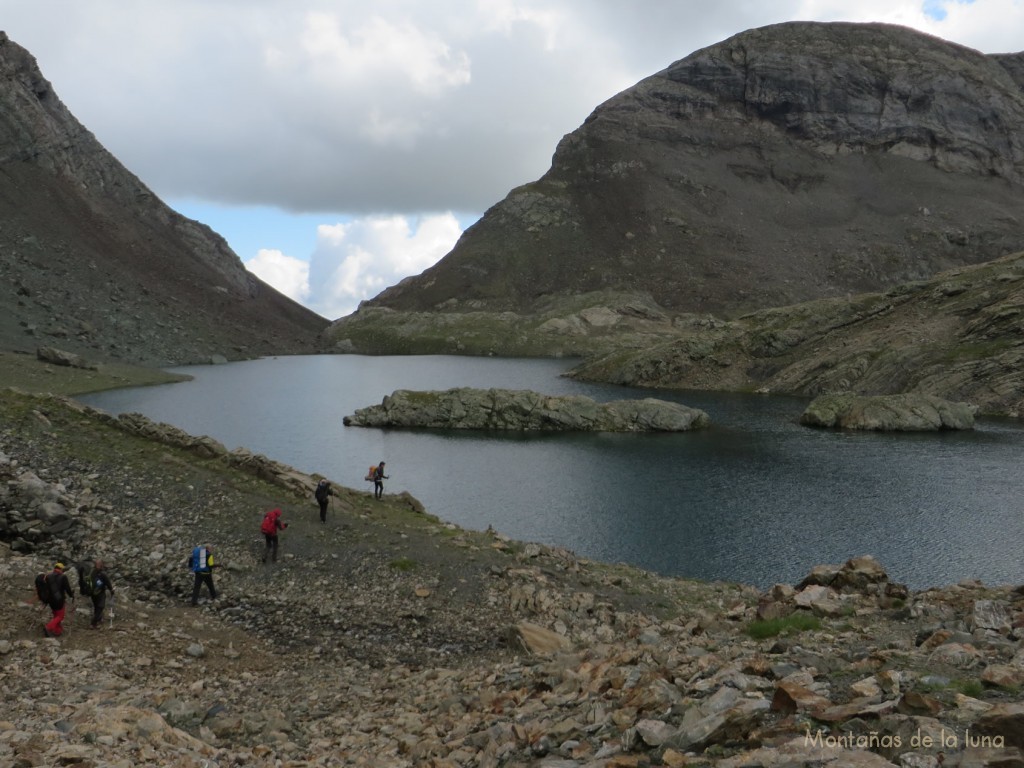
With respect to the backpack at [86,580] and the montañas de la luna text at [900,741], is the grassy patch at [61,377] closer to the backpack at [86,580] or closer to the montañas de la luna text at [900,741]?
Answer: the backpack at [86,580]

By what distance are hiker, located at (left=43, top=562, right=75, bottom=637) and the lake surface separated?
2911 cm

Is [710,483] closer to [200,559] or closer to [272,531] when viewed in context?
[272,531]

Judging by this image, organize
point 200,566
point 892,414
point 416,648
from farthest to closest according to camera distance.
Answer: point 892,414 → point 200,566 → point 416,648

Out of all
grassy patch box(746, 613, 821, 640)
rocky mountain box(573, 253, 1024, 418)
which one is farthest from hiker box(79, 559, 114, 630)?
rocky mountain box(573, 253, 1024, 418)

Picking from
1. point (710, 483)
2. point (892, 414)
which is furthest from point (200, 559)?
point (892, 414)

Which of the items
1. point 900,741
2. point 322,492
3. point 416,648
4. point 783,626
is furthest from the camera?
point 322,492

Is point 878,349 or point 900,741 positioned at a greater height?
point 878,349

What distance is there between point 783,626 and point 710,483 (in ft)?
148

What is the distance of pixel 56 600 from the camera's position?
961 inches

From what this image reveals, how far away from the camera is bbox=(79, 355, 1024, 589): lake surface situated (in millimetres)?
46969

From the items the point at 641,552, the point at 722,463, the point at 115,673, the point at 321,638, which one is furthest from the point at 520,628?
the point at 722,463

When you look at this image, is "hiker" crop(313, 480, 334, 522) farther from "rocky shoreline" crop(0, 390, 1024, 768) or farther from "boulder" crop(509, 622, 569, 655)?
"boulder" crop(509, 622, 569, 655)

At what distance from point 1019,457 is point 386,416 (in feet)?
236

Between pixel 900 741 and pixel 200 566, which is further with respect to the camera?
pixel 200 566
